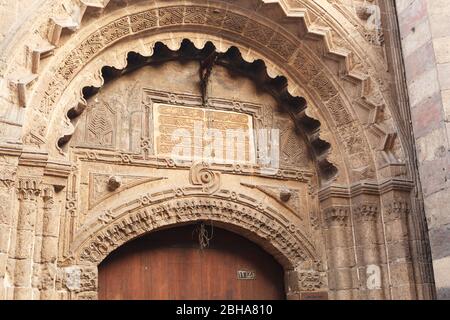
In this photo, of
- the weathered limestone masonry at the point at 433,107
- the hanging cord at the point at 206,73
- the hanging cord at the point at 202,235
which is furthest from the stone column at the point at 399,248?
the hanging cord at the point at 206,73

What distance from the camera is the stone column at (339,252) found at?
622 centimetres

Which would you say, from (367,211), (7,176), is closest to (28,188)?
(7,176)

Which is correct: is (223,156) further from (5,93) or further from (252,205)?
(5,93)

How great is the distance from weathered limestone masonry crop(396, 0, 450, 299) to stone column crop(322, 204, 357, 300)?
1.09 m

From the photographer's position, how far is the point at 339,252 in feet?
20.8

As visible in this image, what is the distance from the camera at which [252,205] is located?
20.5 feet

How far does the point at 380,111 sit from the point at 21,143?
3724 mm

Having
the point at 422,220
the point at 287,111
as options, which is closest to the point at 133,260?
the point at 287,111

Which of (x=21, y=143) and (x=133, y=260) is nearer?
(x=21, y=143)

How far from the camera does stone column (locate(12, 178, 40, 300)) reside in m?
4.78

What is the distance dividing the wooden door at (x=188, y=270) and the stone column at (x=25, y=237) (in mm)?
1030

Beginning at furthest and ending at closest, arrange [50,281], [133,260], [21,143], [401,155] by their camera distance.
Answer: [401,155] < [133,260] < [50,281] < [21,143]

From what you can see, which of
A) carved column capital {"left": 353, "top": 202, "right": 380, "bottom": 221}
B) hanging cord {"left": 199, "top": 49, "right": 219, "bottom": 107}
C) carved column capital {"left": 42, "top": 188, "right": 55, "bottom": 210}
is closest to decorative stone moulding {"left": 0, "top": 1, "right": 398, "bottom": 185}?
hanging cord {"left": 199, "top": 49, "right": 219, "bottom": 107}

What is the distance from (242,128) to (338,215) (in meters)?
1.42
